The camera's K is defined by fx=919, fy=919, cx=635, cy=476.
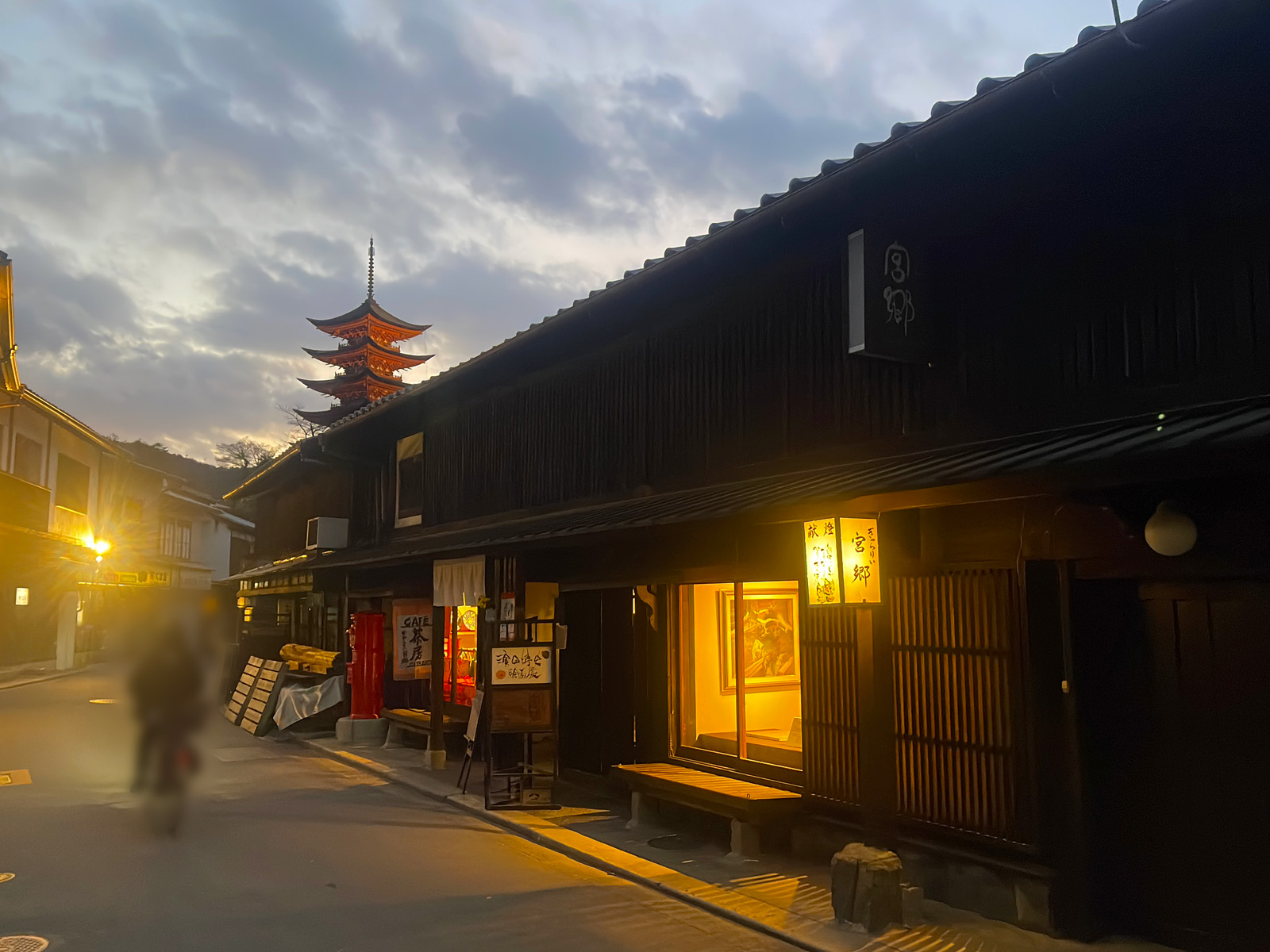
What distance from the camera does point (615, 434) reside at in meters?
12.7

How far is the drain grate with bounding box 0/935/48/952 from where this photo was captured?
21.2 feet

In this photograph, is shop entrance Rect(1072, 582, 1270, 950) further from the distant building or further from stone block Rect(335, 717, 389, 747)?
the distant building

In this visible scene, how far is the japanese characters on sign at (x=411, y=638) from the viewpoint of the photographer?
17.3 metres

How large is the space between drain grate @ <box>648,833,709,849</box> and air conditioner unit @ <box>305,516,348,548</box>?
14520mm

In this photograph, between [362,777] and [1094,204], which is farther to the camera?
[362,777]

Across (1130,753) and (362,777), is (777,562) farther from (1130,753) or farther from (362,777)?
(362,777)

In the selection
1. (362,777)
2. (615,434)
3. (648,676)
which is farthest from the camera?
(362,777)

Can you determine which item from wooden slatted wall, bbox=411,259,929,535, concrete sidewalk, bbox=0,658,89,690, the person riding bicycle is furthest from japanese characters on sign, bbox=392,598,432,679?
concrete sidewalk, bbox=0,658,89,690

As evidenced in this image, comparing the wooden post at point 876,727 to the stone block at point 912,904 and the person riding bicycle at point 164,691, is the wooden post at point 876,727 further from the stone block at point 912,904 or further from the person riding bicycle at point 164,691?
the person riding bicycle at point 164,691

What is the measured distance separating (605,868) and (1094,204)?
23.5ft

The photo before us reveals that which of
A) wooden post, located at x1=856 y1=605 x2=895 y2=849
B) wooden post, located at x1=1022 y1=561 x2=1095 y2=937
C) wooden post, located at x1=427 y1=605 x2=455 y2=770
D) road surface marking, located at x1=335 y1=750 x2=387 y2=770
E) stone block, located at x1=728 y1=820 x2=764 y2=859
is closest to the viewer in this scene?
wooden post, located at x1=1022 y1=561 x2=1095 y2=937

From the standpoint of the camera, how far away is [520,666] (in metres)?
11.7

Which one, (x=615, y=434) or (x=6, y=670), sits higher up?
(x=615, y=434)

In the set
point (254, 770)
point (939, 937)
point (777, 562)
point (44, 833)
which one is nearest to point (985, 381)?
point (777, 562)
